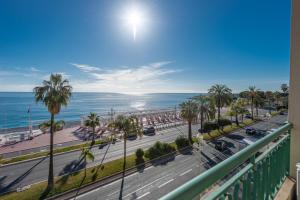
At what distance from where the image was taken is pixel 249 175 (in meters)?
1.50

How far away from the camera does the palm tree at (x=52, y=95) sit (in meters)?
13.5

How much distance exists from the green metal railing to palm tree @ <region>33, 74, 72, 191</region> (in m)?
14.2

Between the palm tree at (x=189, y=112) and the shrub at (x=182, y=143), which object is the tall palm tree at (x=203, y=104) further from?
the shrub at (x=182, y=143)

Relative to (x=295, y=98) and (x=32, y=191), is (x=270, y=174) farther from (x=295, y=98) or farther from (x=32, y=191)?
(x=32, y=191)

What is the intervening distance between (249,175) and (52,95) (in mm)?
14767

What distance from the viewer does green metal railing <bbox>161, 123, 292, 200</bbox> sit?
2.69ft

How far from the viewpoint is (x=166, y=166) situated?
15.4 metres

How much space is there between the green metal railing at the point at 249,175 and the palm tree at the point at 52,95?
14.2 meters

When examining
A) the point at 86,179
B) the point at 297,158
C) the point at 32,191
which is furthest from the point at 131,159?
the point at 297,158

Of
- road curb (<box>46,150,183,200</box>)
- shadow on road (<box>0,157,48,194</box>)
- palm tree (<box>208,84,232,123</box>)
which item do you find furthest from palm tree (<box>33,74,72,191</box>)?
palm tree (<box>208,84,232,123</box>)

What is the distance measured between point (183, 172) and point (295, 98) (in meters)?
12.8

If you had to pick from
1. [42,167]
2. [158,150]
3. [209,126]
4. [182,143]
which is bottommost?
[42,167]

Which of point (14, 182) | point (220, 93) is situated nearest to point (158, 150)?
point (14, 182)

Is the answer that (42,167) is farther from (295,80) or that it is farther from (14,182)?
(295,80)
